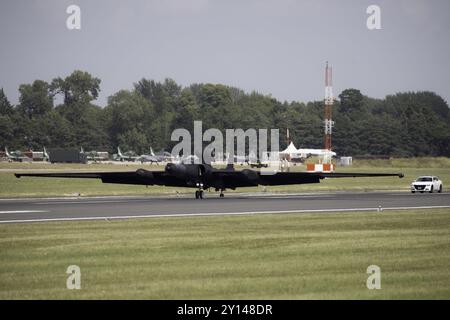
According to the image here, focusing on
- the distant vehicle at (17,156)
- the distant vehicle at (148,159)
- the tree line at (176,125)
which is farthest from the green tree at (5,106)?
the distant vehicle at (148,159)

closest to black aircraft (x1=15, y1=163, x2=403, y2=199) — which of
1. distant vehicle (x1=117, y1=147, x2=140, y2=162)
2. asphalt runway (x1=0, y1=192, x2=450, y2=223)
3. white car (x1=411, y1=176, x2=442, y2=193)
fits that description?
asphalt runway (x1=0, y1=192, x2=450, y2=223)

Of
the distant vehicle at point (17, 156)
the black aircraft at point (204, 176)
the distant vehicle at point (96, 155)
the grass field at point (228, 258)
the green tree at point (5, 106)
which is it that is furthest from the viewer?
the green tree at point (5, 106)

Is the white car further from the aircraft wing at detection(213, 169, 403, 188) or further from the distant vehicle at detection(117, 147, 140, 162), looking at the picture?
the distant vehicle at detection(117, 147, 140, 162)

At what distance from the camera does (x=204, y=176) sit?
4669 cm

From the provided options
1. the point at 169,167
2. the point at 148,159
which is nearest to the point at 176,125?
the point at 148,159

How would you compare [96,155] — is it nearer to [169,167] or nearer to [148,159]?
[148,159]

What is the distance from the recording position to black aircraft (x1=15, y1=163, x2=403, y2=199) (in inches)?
1789

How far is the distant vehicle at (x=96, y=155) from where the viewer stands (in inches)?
4643

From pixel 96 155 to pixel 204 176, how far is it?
76583 millimetres

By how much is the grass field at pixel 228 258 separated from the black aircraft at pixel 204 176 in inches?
622

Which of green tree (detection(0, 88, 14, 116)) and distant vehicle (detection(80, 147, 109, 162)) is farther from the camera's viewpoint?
green tree (detection(0, 88, 14, 116))

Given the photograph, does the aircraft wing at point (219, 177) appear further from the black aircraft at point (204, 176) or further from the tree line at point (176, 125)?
the tree line at point (176, 125)

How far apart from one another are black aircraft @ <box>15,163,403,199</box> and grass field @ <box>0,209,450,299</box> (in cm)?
1581
